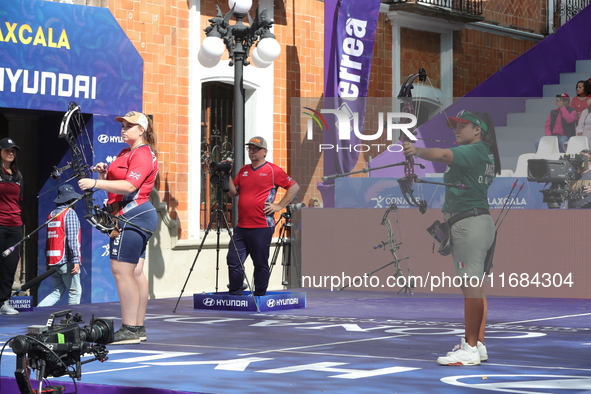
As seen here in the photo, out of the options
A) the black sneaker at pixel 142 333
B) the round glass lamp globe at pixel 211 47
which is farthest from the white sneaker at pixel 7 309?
the round glass lamp globe at pixel 211 47

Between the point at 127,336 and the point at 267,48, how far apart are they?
582cm

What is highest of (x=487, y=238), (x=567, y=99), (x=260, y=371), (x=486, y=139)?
(x=567, y=99)

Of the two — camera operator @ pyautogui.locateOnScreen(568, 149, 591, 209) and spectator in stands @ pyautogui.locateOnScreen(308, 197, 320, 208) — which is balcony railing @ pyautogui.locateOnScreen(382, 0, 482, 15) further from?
camera operator @ pyautogui.locateOnScreen(568, 149, 591, 209)

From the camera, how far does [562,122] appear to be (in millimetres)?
16219

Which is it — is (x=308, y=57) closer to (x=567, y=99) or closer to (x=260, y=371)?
(x=567, y=99)

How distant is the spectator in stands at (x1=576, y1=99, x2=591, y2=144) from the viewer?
51.6 feet

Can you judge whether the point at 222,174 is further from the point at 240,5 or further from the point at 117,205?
the point at 117,205

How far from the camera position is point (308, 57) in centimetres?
1903

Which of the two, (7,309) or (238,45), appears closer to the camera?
(7,309)

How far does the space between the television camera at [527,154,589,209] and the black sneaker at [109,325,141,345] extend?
7789mm

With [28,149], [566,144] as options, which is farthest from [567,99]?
[28,149]

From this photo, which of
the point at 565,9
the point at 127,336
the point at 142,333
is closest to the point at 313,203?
the point at 142,333

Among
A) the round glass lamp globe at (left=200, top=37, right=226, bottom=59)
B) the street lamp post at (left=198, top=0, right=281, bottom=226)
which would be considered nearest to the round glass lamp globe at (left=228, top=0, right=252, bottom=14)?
the street lamp post at (left=198, top=0, right=281, bottom=226)

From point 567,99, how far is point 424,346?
8.02 m
